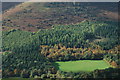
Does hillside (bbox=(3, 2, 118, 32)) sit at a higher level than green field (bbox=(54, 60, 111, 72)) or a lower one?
higher

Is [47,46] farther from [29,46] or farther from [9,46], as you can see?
[9,46]

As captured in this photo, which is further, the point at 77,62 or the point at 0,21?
the point at 0,21

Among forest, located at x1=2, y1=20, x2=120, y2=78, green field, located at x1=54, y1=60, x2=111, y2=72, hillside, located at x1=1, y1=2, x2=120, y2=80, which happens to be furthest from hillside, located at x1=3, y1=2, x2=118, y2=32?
green field, located at x1=54, y1=60, x2=111, y2=72

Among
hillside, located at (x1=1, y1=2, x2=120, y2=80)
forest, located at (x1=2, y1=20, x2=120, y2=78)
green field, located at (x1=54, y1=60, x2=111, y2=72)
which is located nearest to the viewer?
forest, located at (x1=2, y1=20, x2=120, y2=78)

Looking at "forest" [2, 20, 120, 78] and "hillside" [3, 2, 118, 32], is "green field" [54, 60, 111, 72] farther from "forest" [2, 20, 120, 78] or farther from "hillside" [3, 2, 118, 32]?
"hillside" [3, 2, 118, 32]

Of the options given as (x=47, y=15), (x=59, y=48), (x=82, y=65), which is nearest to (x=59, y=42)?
(x=59, y=48)

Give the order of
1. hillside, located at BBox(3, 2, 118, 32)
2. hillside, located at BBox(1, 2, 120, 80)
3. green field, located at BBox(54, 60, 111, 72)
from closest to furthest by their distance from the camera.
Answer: hillside, located at BBox(1, 2, 120, 80), green field, located at BBox(54, 60, 111, 72), hillside, located at BBox(3, 2, 118, 32)

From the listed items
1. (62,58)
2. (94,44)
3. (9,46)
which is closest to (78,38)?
(94,44)
